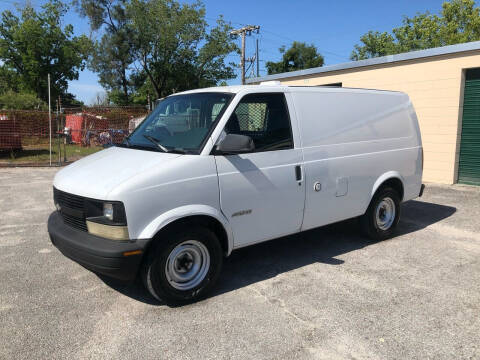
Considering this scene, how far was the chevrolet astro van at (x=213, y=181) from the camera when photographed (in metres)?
3.39

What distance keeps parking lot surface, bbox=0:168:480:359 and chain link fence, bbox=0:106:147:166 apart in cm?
843

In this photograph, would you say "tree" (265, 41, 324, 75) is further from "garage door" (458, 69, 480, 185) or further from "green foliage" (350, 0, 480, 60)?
"garage door" (458, 69, 480, 185)

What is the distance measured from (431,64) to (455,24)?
32506 mm

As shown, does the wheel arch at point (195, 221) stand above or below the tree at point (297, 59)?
below

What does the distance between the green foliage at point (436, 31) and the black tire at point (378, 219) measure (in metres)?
34.4

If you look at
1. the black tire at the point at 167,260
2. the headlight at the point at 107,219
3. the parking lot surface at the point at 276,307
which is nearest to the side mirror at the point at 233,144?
the black tire at the point at 167,260

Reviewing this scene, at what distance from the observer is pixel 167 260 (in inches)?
141

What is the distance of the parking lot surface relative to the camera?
Answer: 3064 mm

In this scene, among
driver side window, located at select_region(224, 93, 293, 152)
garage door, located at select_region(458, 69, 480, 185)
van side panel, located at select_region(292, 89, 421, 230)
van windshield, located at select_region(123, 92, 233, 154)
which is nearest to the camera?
van windshield, located at select_region(123, 92, 233, 154)

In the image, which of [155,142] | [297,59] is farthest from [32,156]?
[297,59]

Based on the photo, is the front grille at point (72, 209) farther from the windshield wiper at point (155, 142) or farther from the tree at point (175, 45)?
the tree at point (175, 45)

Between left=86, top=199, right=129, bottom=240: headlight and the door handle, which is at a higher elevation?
the door handle

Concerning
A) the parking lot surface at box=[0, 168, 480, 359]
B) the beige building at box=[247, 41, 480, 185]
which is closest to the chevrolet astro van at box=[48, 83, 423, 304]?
the parking lot surface at box=[0, 168, 480, 359]

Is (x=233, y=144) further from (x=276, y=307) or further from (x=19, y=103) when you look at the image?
(x=19, y=103)
